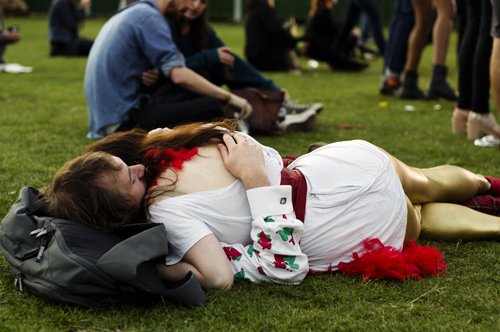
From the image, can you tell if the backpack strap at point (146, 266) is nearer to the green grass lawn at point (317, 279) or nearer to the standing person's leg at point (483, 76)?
the green grass lawn at point (317, 279)

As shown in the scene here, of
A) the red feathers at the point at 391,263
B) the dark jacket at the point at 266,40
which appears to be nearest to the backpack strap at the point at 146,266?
the red feathers at the point at 391,263

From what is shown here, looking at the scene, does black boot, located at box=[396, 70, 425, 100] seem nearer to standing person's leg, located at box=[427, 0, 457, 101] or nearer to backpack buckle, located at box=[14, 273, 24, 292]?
standing person's leg, located at box=[427, 0, 457, 101]

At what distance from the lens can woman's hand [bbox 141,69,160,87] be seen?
5480 millimetres

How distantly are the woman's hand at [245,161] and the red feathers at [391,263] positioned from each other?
456mm

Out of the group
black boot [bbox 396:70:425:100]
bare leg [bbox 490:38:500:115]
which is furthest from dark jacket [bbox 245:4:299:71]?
bare leg [bbox 490:38:500:115]

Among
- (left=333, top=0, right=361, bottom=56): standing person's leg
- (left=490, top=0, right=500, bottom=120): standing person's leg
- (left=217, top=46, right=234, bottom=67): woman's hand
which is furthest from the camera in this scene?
(left=333, top=0, right=361, bottom=56): standing person's leg

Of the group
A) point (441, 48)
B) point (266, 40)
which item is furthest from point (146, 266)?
point (266, 40)

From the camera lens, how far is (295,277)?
2.85m

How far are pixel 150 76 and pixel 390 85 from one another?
12.6 ft

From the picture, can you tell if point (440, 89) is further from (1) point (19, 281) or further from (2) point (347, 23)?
(1) point (19, 281)

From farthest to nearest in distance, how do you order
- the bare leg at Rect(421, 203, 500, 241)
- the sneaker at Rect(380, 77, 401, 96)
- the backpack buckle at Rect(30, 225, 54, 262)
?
the sneaker at Rect(380, 77, 401, 96) < the bare leg at Rect(421, 203, 500, 241) < the backpack buckle at Rect(30, 225, 54, 262)

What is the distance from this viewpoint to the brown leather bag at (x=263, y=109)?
5.89m

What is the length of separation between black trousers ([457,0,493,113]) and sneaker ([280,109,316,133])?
1.15 m

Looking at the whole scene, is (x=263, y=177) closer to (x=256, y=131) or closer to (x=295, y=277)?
(x=295, y=277)
